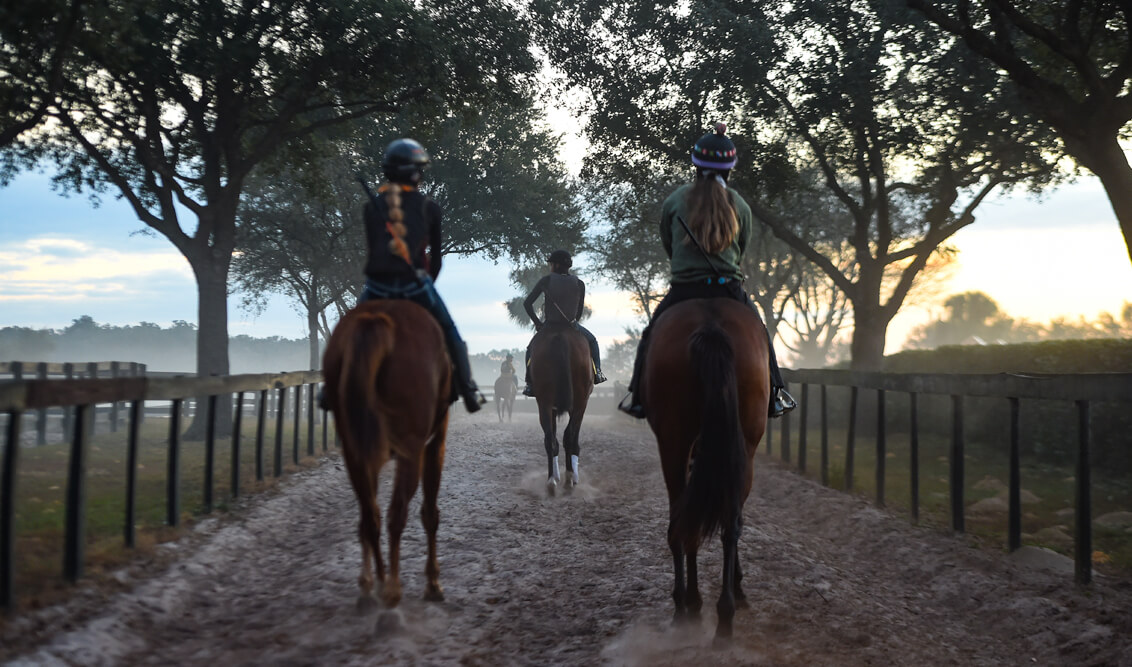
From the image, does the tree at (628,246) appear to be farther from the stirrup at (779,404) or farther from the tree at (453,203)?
the stirrup at (779,404)

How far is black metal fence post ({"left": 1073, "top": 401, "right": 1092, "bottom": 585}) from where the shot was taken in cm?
575

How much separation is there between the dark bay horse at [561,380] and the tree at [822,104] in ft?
29.5

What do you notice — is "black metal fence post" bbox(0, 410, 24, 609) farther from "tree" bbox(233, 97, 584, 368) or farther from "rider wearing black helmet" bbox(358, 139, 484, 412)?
"tree" bbox(233, 97, 584, 368)

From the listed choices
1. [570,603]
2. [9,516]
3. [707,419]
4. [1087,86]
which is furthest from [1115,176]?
[9,516]

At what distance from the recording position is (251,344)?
569ft

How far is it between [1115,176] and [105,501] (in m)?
12.4

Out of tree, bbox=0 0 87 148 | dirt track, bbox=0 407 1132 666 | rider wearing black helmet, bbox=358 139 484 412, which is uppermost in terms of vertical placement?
tree, bbox=0 0 87 148

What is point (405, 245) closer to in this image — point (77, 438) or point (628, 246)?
point (77, 438)

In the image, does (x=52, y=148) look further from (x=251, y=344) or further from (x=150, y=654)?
(x=251, y=344)

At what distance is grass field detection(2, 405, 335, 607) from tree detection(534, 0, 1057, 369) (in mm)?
10471

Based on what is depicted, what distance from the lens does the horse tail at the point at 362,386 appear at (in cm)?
455

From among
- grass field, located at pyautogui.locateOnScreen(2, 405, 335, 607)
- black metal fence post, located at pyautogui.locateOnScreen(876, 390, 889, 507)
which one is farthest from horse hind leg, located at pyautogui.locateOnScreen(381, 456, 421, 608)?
black metal fence post, located at pyautogui.locateOnScreen(876, 390, 889, 507)

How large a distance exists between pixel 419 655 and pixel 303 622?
95 centimetres

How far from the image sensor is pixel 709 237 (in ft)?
17.3
